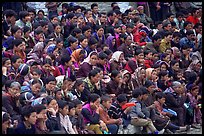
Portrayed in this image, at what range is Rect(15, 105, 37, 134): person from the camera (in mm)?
9648

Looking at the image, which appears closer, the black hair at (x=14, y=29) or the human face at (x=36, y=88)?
the human face at (x=36, y=88)

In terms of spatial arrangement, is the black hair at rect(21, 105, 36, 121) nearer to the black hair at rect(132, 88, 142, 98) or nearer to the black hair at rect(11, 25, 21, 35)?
the black hair at rect(132, 88, 142, 98)

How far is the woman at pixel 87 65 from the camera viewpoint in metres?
12.7

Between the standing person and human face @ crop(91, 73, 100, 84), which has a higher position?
the standing person

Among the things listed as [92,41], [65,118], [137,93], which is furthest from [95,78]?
[92,41]

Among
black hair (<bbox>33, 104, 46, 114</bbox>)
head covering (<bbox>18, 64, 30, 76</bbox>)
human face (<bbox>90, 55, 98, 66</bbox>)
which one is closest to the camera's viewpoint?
black hair (<bbox>33, 104, 46, 114</bbox>)

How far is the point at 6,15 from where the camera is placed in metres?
14.7

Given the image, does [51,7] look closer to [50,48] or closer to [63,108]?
[50,48]

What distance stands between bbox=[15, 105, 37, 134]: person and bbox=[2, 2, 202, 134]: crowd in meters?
0.01

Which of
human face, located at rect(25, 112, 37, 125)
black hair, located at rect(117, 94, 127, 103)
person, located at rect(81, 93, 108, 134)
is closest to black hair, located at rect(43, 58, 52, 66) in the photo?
black hair, located at rect(117, 94, 127, 103)

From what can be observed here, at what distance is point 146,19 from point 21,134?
890 centimetres

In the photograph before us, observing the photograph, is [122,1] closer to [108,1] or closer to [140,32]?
[108,1]

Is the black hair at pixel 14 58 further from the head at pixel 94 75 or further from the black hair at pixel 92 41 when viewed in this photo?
the black hair at pixel 92 41

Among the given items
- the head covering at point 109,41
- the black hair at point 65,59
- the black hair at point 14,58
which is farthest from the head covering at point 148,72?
the black hair at point 14,58
